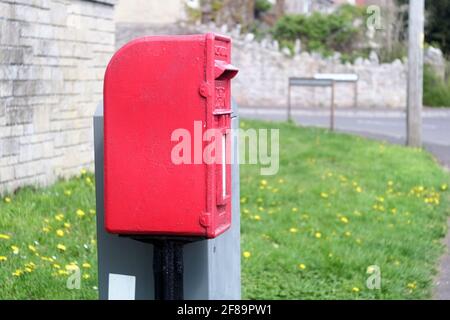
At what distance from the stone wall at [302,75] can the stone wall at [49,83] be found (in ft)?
61.2

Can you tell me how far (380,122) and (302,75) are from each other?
685 cm

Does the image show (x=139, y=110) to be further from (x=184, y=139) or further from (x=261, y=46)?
(x=261, y=46)

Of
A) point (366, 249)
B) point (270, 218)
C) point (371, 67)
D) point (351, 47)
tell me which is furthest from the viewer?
point (351, 47)

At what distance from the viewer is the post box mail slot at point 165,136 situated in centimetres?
382

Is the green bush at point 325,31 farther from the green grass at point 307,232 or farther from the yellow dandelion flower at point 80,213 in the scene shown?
the yellow dandelion flower at point 80,213

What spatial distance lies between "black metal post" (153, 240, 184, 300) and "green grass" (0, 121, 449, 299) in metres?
1.99

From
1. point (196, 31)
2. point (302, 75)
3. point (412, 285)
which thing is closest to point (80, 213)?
point (412, 285)

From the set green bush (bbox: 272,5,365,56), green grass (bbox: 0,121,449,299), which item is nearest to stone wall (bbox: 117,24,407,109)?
green bush (bbox: 272,5,365,56)

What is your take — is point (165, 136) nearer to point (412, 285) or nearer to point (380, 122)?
point (412, 285)

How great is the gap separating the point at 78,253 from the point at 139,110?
11.0ft

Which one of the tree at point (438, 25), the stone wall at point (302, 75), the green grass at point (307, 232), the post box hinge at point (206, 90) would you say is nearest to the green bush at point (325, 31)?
the stone wall at point (302, 75)

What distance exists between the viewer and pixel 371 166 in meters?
13.1

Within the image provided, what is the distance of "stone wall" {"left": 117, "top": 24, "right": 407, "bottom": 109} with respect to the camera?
29.7 meters
